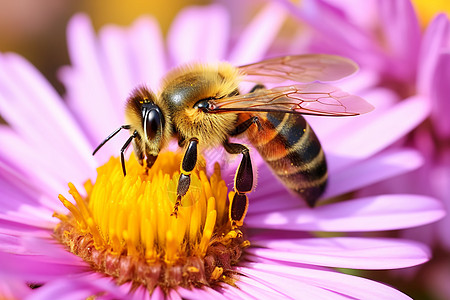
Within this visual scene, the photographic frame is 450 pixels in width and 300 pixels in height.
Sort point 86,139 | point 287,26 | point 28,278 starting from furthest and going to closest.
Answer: point 287,26 → point 86,139 → point 28,278

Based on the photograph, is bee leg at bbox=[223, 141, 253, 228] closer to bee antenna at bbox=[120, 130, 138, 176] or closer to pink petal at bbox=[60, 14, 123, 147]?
bee antenna at bbox=[120, 130, 138, 176]

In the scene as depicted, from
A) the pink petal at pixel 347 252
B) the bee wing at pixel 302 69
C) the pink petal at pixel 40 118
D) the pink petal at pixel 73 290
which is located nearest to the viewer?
the pink petal at pixel 73 290

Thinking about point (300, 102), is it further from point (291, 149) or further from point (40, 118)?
point (40, 118)

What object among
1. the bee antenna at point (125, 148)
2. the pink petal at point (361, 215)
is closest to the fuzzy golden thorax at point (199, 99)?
the bee antenna at point (125, 148)

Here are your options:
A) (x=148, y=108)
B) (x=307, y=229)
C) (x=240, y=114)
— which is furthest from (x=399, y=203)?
(x=148, y=108)

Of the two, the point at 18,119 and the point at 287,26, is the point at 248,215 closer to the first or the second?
the point at 18,119

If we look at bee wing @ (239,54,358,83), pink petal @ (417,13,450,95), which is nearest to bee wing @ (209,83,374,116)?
bee wing @ (239,54,358,83)

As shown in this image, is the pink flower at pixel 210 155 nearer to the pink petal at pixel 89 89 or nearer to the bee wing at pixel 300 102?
the pink petal at pixel 89 89

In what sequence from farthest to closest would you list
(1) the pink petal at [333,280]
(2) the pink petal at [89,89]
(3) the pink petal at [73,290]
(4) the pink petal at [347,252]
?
1. (2) the pink petal at [89,89]
2. (4) the pink petal at [347,252]
3. (1) the pink petal at [333,280]
4. (3) the pink petal at [73,290]
